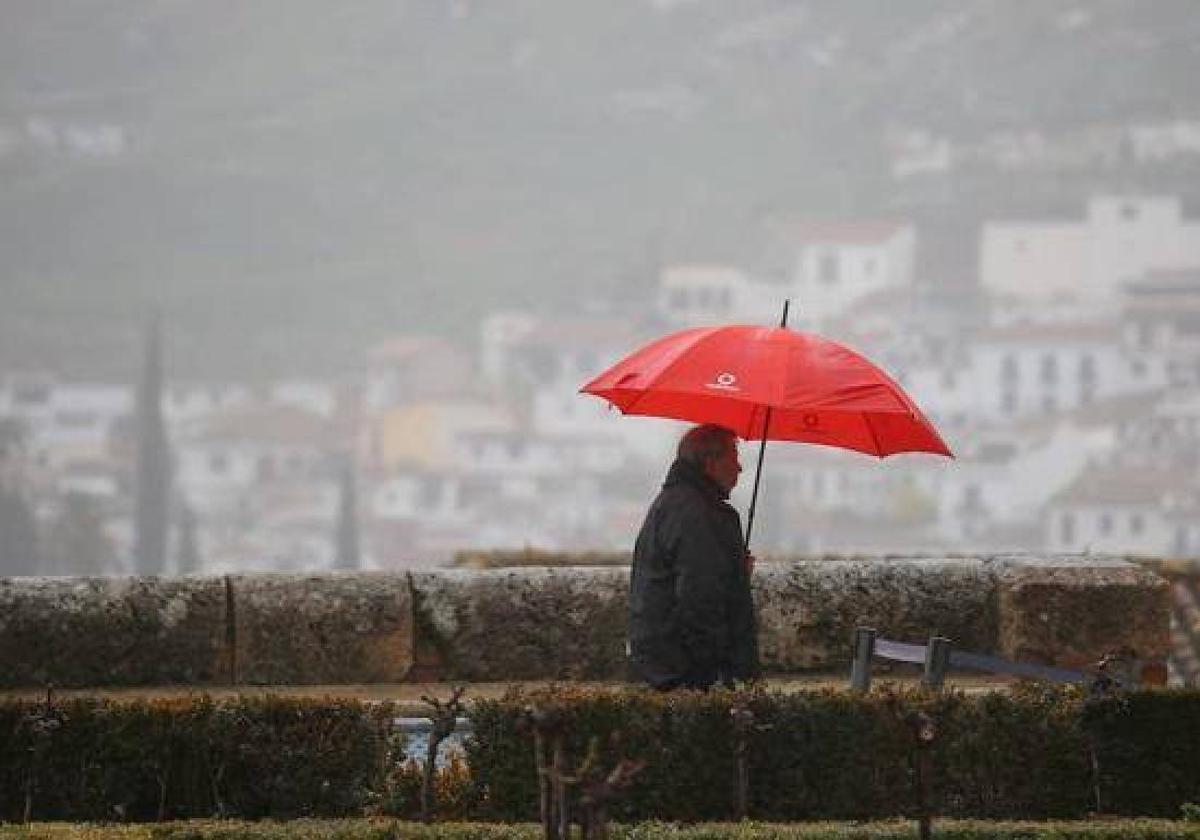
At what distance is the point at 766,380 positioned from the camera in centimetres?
763

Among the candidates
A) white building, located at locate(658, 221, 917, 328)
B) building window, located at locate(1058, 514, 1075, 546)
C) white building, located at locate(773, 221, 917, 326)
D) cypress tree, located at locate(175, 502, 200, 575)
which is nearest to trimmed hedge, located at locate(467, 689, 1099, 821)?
cypress tree, located at locate(175, 502, 200, 575)

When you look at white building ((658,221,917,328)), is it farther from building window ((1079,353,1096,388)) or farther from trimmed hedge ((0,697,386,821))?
trimmed hedge ((0,697,386,821))

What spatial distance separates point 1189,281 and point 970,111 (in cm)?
4010

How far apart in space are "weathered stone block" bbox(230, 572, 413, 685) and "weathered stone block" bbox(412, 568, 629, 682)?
0.15 metres

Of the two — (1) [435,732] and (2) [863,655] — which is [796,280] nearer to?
(2) [863,655]

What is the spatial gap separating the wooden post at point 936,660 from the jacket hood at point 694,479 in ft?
2.71

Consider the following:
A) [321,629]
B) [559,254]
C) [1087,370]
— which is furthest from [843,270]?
[321,629]

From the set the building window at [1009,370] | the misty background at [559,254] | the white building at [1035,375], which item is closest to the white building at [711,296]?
the misty background at [559,254]

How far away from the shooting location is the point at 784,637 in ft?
33.5

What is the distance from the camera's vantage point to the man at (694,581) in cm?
762

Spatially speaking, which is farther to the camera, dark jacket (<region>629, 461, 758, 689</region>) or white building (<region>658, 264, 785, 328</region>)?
white building (<region>658, 264, 785, 328</region>)

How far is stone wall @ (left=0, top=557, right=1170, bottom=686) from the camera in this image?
388 inches

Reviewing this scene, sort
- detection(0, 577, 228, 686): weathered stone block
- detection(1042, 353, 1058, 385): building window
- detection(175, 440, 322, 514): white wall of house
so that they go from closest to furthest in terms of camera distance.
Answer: detection(0, 577, 228, 686): weathered stone block → detection(175, 440, 322, 514): white wall of house → detection(1042, 353, 1058, 385): building window

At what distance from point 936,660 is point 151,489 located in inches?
3945
